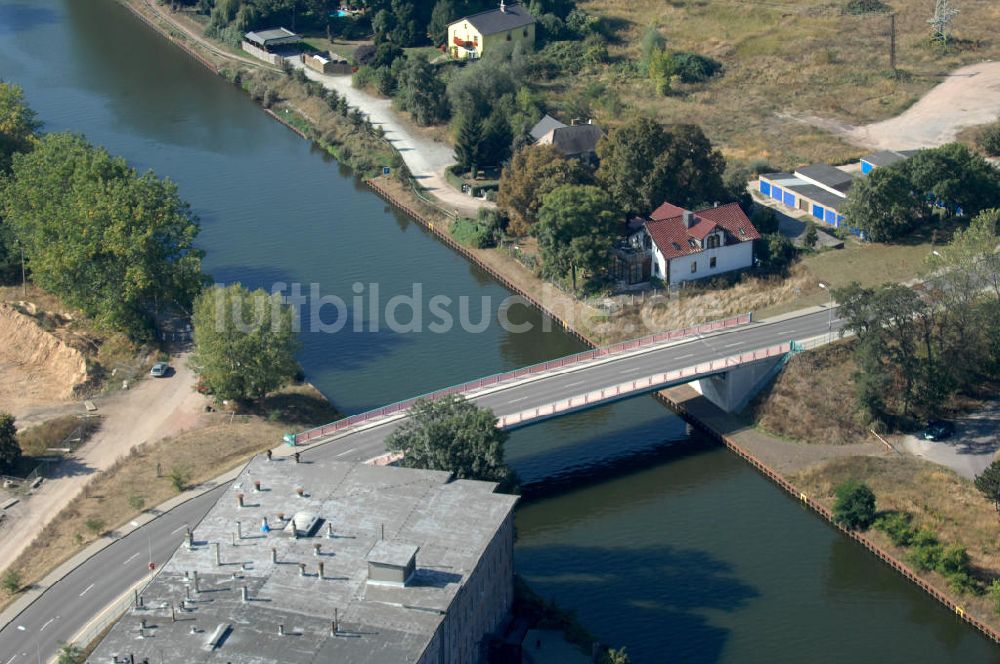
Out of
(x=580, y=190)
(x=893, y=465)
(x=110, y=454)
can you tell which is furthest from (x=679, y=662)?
(x=580, y=190)

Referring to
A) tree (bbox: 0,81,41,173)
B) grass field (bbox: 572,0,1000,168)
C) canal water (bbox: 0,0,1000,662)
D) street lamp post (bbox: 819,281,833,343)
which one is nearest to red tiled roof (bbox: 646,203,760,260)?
street lamp post (bbox: 819,281,833,343)

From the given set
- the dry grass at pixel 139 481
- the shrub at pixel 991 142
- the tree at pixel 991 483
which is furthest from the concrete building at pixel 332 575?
the shrub at pixel 991 142

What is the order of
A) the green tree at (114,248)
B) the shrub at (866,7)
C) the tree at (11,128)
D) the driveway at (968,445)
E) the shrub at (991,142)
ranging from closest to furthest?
1. the driveway at (968,445)
2. the green tree at (114,248)
3. the tree at (11,128)
4. the shrub at (991,142)
5. the shrub at (866,7)

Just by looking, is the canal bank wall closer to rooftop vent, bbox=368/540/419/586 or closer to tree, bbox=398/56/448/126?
rooftop vent, bbox=368/540/419/586

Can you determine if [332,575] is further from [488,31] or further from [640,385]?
[488,31]

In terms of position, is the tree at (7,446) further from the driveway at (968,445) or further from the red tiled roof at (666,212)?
the driveway at (968,445)

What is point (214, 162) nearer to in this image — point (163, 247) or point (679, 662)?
point (163, 247)
